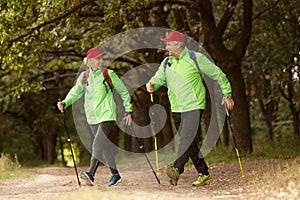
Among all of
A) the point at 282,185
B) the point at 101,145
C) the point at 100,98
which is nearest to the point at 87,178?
the point at 101,145

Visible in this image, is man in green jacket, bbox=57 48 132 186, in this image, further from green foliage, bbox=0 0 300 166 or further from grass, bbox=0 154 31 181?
grass, bbox=0 154 31 181

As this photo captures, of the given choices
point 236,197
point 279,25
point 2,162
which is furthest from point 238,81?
point 236,197

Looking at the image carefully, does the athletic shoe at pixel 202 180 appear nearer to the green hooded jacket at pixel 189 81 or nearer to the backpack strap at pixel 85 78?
the green hooded jacket at pixel 189 81

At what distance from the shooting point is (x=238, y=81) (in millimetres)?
16438

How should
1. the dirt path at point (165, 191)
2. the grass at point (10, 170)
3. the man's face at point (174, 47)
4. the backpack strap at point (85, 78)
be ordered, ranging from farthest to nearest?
the grass at point (10, 170)
the backpack strap at point (85, 78)
the man's face at point (174, 47)
the dirt path at point (165, 191)

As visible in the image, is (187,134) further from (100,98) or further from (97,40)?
(97,40)

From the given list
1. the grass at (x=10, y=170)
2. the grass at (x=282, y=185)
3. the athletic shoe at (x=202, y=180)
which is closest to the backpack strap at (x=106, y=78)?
the athletic shoe at (x=202, y=180)

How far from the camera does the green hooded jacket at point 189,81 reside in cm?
980

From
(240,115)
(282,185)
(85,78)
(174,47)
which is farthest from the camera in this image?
(240,115)

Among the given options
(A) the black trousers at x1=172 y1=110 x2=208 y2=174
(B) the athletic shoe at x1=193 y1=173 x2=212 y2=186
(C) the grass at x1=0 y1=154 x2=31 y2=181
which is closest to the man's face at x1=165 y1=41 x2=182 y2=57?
(A) the black trousers at x1=172 y1=110 x2=208 y2=174

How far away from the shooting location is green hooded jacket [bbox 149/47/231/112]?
9.80m

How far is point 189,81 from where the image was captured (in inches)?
386

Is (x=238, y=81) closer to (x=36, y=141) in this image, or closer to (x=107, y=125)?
(x=107, y=125)

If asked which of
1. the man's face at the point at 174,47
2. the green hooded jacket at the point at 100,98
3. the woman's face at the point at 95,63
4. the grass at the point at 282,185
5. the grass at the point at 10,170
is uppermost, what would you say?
the man's face at the point at 174,47
